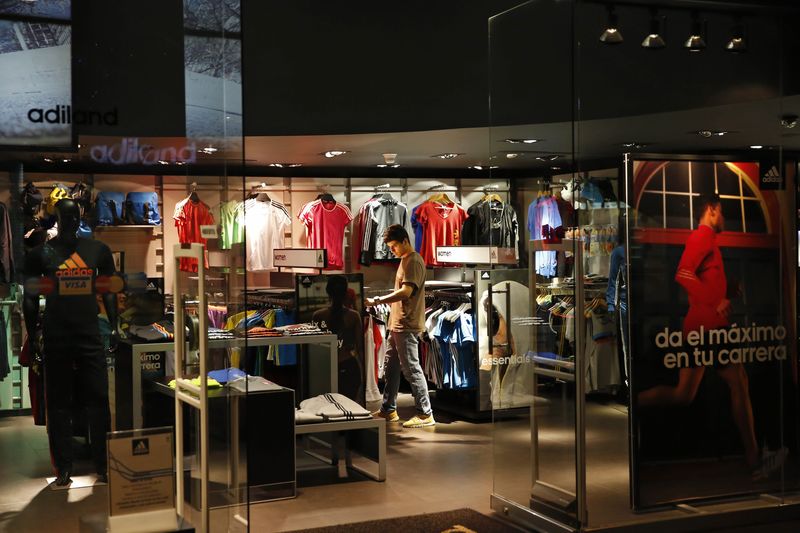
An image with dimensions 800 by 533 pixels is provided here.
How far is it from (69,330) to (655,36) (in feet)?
10.6

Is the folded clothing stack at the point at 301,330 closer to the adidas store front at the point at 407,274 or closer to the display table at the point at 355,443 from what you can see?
the adidas store front at the point at 407,274

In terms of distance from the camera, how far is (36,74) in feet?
12.3

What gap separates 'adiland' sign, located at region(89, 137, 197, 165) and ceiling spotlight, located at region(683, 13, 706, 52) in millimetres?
2720

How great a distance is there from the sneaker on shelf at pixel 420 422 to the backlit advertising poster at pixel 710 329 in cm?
337

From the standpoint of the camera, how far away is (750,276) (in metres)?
5.08

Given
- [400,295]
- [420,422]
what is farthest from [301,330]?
[420,422]

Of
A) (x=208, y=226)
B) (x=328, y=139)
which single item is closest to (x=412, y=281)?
(x=328, y=139)

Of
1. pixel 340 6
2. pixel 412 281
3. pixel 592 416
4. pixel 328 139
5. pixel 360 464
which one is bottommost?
pixel 360 464

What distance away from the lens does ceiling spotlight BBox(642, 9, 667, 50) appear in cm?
483

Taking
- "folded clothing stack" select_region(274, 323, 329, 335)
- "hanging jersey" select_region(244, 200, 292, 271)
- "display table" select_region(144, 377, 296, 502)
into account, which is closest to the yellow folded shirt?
"display table" select_region(144, 377, 296, 502)

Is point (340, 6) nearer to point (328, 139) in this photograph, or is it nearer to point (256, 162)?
point (328, 139)

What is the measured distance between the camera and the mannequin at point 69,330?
3.74 meters

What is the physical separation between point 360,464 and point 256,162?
3798 millimetres

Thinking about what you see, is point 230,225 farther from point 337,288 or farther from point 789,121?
point 337,288
